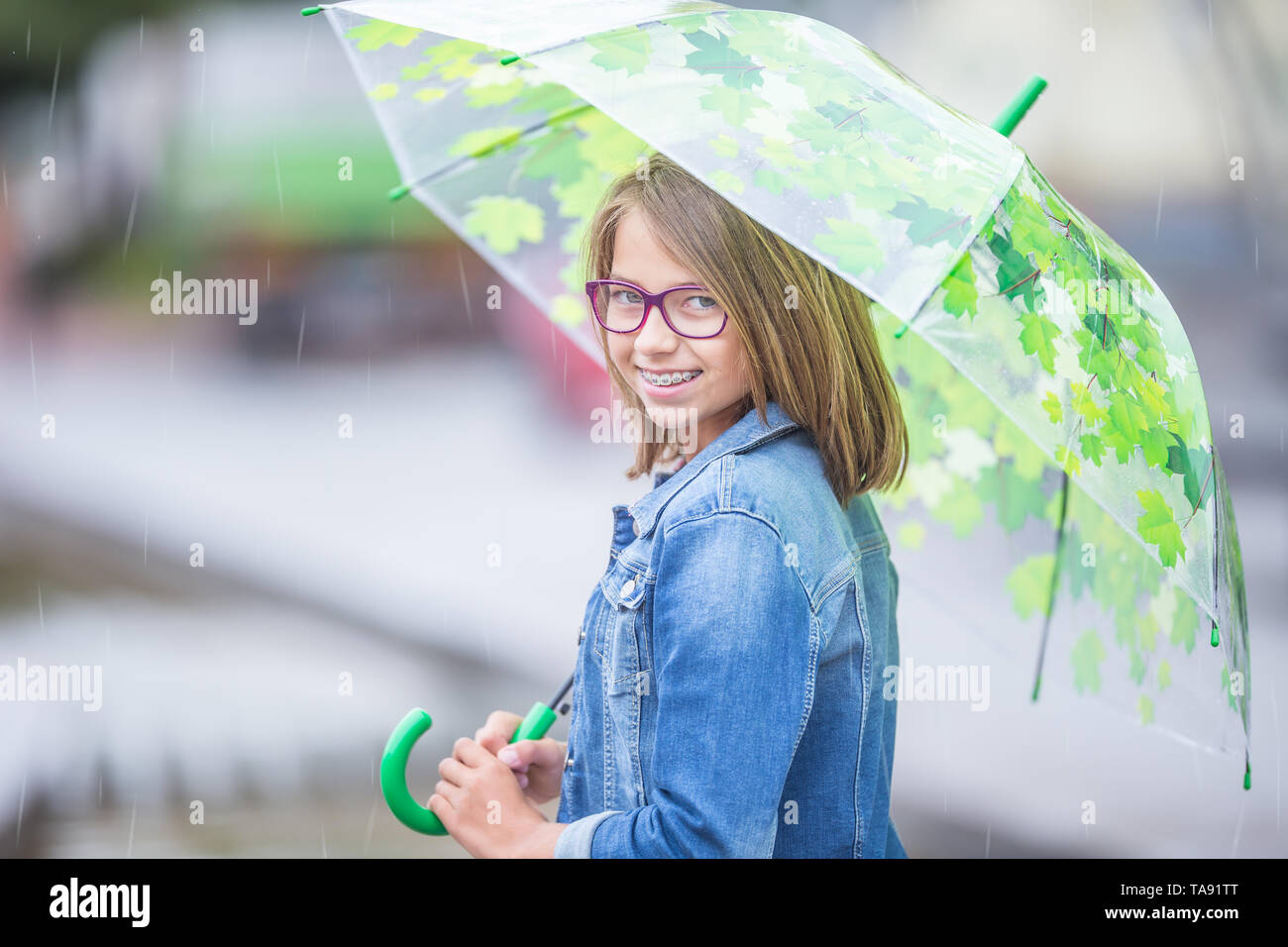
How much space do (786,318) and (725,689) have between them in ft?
1.70

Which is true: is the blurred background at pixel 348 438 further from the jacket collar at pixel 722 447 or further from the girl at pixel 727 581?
the jacket collar at pixel 722 447

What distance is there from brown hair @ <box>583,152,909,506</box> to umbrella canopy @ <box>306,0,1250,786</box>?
0.41 feet

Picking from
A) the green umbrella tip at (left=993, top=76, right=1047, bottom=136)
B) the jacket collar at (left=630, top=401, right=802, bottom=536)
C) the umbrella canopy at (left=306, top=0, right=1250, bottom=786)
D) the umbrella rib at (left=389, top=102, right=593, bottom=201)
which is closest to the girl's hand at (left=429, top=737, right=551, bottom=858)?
the jacket collar at (left=630, top=401, right=802, bottom=536)

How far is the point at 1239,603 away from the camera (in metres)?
1.84

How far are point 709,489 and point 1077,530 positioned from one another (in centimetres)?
108

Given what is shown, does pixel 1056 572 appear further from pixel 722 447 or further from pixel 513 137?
pixel 513 137

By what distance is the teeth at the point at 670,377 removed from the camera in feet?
5.18

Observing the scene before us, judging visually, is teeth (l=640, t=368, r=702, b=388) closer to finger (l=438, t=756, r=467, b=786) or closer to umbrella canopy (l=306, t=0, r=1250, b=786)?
umbrella canopy (l=306, t=0, r=1250, b=786)

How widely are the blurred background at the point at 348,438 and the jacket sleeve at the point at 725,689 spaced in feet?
8.35

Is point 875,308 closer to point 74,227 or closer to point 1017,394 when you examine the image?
point 1017,394

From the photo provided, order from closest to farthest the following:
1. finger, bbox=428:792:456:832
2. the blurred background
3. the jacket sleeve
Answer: the jacket sleeve
finger, bbox=428:792:456:832
the blurred background

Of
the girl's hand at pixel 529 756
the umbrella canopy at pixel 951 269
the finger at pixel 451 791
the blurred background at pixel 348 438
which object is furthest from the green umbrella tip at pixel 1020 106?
the blurred background at pixel 348 438

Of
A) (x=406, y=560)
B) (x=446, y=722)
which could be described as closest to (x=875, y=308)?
(x=446, y=722)

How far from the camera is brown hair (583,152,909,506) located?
155 cm
